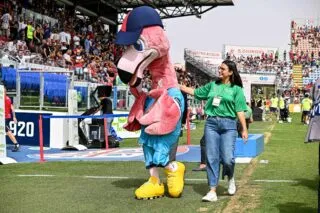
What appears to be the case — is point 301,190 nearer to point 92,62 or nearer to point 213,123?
point 213,123

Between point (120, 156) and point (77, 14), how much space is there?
22198 mm

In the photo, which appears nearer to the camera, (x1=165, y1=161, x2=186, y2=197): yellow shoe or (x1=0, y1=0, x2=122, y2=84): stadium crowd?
(x1=165, y1=161, x2=186, y2=197): yellow shoe

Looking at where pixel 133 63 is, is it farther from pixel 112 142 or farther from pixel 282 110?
pixel 282 110

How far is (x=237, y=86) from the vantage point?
605 cm

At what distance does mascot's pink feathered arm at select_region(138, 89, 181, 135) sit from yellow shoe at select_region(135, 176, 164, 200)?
0.61 metres

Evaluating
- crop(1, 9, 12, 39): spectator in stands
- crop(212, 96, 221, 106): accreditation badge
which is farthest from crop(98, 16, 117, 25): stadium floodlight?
crop(212, 96, 221, 106): accreditation badge

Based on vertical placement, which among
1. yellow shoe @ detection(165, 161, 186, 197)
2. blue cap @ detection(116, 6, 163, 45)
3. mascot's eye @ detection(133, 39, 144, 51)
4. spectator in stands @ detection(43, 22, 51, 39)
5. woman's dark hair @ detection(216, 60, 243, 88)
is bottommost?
yellow shoe @ detection(165, 161, 186, 197)

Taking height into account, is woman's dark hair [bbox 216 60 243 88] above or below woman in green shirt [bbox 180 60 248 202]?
above

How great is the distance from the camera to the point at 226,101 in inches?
235

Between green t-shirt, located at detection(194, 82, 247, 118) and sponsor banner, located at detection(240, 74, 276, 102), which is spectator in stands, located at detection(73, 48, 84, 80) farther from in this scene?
sponsor banner, located at detection(240, 74, 276, 102)

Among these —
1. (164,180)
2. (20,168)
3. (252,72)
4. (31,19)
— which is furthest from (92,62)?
(252,72)

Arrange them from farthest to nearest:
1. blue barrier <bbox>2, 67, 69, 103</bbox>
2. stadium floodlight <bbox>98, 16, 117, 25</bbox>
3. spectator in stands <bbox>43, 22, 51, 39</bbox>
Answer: stadium floodlight <bbox>98, 16, 117, 25</bbox> < spectator in stands <bbox>43, 22, 51, 39</bbox> < blue barrier <bbox>2, 67, 69, 103</bbox>

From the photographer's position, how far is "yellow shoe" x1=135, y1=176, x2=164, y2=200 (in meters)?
6.02

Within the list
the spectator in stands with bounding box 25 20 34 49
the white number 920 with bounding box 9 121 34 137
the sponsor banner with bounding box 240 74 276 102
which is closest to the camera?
the white number 920 with bounding box 9 121 34 137
